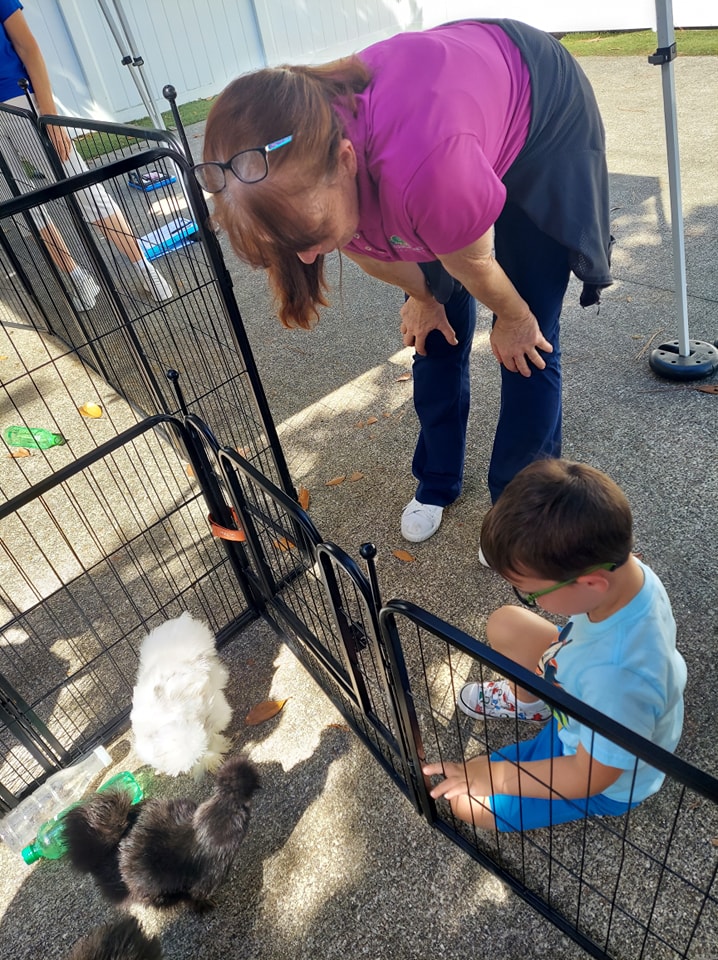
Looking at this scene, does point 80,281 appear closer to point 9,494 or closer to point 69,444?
point 69,444

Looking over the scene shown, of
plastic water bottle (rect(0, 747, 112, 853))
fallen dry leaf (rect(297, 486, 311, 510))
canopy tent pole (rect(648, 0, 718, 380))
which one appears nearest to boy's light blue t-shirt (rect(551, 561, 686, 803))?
plastic water bottle (rect(0, 747, 112, 853))

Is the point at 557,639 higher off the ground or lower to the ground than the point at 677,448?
higher

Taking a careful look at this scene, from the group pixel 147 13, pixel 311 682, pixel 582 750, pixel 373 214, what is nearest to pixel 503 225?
pixel 373 214

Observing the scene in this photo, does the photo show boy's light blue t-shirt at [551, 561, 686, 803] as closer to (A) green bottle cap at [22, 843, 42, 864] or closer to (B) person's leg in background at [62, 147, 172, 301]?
(A) green bottle cap at [22, 843, 42, 864]

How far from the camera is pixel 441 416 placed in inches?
95.8

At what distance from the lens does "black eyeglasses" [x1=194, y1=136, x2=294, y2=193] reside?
47.6 inches

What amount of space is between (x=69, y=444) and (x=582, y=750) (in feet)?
10.1

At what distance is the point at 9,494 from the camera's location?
3.34 m

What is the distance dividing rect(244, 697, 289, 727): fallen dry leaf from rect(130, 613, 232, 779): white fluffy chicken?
96mm

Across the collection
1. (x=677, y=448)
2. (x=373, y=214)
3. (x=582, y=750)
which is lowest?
(x=677, y=448)

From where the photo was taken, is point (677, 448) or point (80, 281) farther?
point (80, 281)

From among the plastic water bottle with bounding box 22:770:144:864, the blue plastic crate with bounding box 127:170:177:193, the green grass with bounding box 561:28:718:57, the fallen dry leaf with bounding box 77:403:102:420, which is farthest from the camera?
the green grass with bounding box 561:28:718:57

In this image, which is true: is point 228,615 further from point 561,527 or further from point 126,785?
point 561,527

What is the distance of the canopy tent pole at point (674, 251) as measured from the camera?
2.28 m
